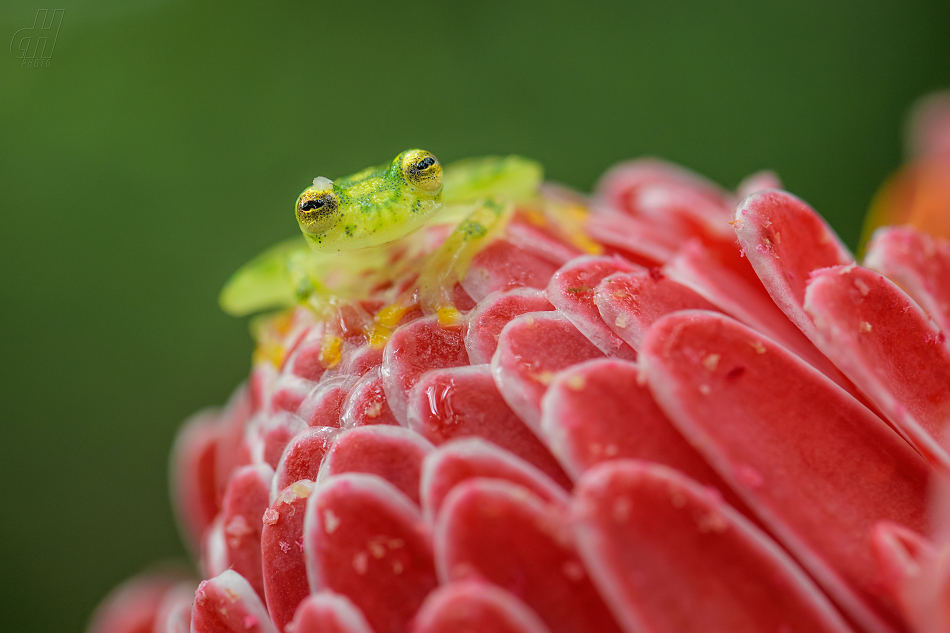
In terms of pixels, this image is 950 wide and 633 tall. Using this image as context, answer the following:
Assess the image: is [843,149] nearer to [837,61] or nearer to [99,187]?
[837,61]

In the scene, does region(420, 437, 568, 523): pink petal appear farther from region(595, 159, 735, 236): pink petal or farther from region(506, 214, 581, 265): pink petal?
region(595, 159, 735, 236): pink petal

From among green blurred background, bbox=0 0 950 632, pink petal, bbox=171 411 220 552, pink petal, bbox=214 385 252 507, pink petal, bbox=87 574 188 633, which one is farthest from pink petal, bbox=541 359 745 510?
green blurred background, bbox=0 0 950 632

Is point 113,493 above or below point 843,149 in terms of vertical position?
below

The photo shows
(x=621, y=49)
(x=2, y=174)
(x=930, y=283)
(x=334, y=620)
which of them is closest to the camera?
(x=334, y=620)

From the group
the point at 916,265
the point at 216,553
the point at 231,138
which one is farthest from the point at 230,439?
the point at 231,138

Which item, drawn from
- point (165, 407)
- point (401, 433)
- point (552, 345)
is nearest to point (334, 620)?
point (401, 433)

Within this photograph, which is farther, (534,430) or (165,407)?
(165,407)

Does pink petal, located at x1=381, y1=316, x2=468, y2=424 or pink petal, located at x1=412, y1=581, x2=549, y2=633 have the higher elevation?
pink petal, located at x1=381, y1=316, x2=468, y2=424

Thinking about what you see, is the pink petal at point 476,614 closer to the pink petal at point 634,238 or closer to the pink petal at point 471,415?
the pink petal at point 471,415
